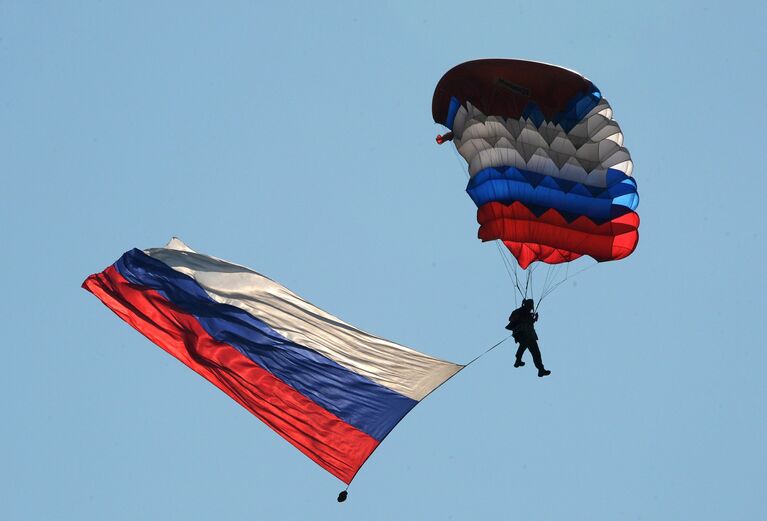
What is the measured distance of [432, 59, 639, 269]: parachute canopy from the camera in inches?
964

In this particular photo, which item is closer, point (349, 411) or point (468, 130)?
point (349, 411)

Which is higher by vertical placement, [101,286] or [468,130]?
[468,130]

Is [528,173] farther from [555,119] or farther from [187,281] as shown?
[187,281]

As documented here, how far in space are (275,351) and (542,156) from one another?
4.46 meters

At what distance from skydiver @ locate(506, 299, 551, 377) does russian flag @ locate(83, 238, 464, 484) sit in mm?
2095

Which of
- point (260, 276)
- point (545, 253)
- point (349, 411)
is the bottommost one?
point (349, 411)

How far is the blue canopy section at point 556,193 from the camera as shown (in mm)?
24859

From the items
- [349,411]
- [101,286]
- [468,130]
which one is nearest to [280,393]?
[349,411]

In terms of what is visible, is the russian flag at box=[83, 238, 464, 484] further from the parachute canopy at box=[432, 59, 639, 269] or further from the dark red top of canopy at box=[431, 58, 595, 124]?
the dark red top of canopy at box=[431, 58, 595, 124]

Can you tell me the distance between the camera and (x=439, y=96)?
25719 millimetres

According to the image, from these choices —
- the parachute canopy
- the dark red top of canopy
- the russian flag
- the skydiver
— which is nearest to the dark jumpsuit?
the skydiver

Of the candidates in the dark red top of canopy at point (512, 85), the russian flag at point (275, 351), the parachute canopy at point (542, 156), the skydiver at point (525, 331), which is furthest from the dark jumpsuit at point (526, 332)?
the dark red top of canopy at point (512, 85)

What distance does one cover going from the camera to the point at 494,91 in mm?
24875

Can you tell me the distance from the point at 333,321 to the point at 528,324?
2873 millimetres
